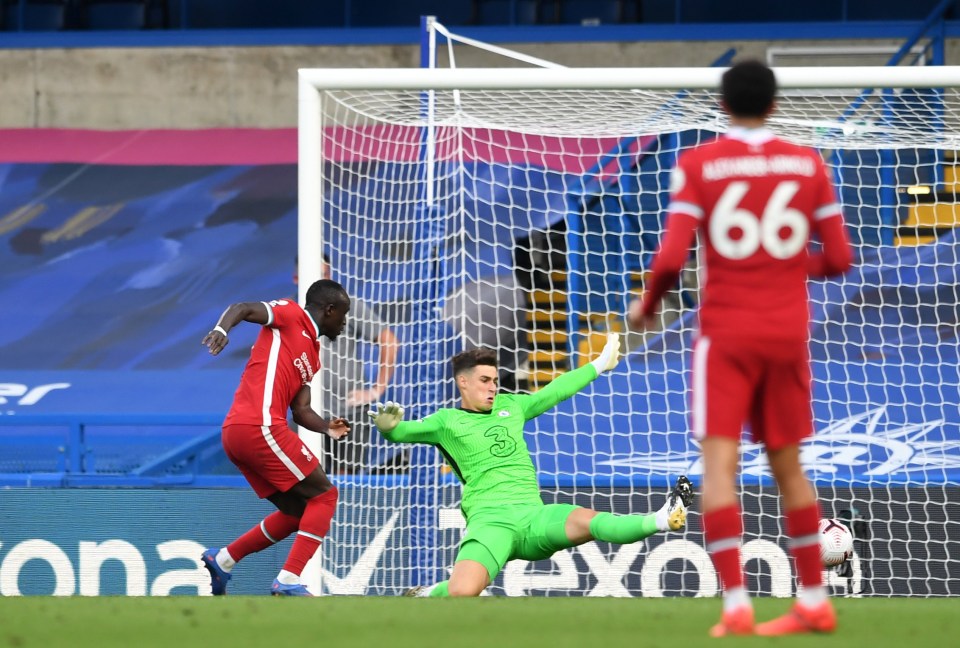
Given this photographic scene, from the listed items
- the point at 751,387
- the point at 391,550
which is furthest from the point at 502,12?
the point at 751,387

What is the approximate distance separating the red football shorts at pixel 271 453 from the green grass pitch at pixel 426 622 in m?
1.71

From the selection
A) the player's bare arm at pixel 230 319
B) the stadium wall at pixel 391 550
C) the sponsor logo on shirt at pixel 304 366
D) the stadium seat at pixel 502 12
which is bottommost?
the stadium wall at pixel 391 550

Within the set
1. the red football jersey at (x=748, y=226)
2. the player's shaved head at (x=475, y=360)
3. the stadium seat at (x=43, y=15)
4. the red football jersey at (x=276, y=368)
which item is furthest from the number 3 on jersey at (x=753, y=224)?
the stadium seat at (x=43, y=15)

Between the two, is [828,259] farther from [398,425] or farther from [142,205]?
[142,205]

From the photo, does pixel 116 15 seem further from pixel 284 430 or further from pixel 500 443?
pixel 500 443

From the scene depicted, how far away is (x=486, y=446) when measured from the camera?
22.7 ft

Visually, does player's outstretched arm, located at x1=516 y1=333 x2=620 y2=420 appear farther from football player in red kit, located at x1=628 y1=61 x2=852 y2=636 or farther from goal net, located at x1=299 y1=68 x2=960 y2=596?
football player in red kit, located at x1=628 y1=61 x2=852 y2=636

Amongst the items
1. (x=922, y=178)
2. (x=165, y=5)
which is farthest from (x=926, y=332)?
(x=165, y=5)

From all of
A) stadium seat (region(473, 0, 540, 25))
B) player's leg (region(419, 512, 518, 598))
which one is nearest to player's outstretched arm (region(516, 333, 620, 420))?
player's leg (region(419, 512, 518, 598))

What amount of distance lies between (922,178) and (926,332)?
48.0 inches

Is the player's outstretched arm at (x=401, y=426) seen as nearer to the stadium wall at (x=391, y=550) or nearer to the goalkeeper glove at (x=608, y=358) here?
the goalkeeper glove at (x=608, y=358)

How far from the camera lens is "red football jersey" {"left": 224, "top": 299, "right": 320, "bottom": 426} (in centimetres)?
705

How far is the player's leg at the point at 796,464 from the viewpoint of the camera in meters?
4.09

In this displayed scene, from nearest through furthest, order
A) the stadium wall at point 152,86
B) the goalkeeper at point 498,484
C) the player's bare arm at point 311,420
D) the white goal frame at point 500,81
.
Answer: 1. the goalkeeper at point 498,484
2. the player's bare arm at point 311,420
3. the white goal frame at point 500,81
4. the stadium wall at point 152,86
